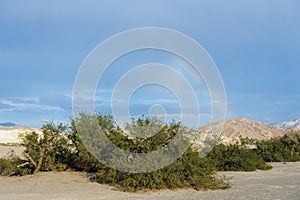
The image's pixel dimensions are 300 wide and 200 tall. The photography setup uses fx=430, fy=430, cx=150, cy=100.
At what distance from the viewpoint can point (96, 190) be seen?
13688 mm

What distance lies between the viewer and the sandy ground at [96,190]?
483 inches

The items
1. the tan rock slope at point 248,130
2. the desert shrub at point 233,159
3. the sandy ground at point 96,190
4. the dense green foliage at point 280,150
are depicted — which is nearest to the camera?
the sandy ground at point 96,190

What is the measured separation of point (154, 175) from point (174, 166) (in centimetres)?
90

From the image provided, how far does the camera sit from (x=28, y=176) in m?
16.8

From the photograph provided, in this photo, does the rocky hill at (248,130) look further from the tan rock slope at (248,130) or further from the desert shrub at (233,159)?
the desert shrub at (233,159)

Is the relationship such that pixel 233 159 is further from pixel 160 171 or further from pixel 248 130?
pixel 248 130

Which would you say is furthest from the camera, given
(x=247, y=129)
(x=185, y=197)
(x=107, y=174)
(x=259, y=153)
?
(x=247, y=129)

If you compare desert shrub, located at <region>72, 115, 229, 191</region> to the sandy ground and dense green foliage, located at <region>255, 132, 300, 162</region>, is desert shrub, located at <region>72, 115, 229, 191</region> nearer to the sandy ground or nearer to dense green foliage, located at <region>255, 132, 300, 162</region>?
the sandy ground

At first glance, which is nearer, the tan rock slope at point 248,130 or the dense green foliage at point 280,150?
the dense green foliage at point 280,150

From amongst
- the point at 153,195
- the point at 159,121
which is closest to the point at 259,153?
the point at 159,121

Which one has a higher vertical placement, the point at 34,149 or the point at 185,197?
the point at 34,149

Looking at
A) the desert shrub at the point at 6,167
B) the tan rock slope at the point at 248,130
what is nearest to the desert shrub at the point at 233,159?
the desert shrub at the point at 6,167

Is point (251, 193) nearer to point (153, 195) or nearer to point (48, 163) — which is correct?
point (153, 195)

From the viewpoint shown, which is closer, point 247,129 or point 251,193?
point 251,193
